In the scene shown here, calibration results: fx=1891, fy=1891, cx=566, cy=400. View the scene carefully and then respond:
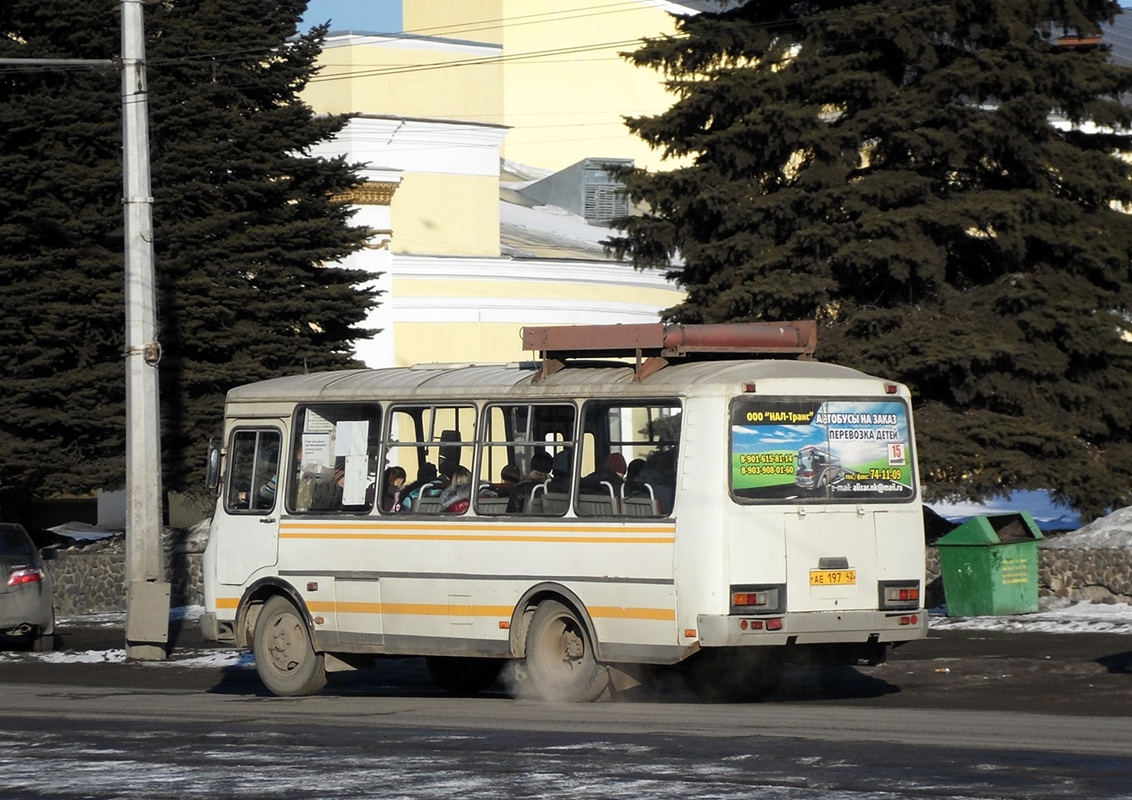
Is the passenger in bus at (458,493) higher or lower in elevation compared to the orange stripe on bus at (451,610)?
higher

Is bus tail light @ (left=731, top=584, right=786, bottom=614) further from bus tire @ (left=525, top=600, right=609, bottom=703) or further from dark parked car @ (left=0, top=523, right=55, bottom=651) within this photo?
dark parked car @ (left=0, top=523, right=55, bottom=651)

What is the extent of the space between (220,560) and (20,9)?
15.0 metres

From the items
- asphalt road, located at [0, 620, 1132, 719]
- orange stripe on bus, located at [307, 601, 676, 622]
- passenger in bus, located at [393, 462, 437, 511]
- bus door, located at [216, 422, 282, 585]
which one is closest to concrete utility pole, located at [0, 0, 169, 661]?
asphalt road, located at [0, 620, 1132, 719]

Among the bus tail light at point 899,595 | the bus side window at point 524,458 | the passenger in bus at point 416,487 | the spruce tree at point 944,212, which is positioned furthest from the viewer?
the spruce tree at point 944,212

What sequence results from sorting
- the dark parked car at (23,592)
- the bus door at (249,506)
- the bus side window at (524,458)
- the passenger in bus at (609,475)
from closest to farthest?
the passenger in bus at (609,475), the bus side window at (524,458), the bus door at (249,506), the dark parked car at (23,592)

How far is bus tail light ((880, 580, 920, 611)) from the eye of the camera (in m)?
14.1

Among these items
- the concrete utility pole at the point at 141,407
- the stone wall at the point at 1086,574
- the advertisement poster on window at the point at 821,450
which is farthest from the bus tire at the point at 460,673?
the stone wall at the point at 1086,574

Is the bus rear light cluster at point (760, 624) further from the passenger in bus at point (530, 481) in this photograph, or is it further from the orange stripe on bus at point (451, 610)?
the passenger in bus at point (530, 481)

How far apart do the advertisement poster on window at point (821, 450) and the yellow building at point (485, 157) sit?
70.2 feet

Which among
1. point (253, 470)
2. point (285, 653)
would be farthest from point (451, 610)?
point (253, 470)

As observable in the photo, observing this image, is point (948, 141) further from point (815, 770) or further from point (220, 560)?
point (815, 770)

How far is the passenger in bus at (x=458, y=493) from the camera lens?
603 inches

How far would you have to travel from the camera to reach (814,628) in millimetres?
13766

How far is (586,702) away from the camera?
1450cm
